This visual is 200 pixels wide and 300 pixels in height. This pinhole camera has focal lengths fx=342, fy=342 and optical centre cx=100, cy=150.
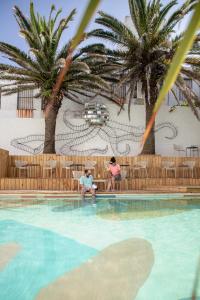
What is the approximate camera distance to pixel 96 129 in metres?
19.4

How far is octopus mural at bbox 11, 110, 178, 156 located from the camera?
18.9 metres

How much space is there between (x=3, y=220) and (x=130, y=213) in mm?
3516

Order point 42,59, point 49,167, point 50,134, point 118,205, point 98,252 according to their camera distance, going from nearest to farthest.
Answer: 1. point 98,252
2. point 118,205
3. point 49,167
4. point 42,59
5. point 50,134

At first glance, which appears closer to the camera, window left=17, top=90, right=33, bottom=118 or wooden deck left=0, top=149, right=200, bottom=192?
wooden deck left=0, top=149, right=200, bottom=192

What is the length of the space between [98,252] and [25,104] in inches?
627

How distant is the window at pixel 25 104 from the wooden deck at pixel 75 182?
4550 mm

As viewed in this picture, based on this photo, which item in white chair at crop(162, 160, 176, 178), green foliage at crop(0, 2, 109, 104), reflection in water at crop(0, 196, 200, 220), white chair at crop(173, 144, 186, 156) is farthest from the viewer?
white chair at crop(173, 144, 186, 156)

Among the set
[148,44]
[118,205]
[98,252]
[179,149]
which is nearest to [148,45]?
[148,44]

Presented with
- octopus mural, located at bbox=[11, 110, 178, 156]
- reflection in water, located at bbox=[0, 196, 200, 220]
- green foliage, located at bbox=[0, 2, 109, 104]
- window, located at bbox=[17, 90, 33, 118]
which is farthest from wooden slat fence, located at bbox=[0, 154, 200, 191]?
window, located at bbox=[17, 90, 33, 118]

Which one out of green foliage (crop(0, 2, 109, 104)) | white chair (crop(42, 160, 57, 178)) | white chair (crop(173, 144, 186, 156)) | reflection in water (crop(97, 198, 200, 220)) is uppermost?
green foliage (crop(0, 2, 109, 104))

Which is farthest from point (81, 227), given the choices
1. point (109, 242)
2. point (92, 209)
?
point (92, 209)

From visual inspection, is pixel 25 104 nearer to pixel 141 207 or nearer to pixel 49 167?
pixel 49 167

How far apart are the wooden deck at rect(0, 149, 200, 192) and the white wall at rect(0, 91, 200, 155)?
2.47m

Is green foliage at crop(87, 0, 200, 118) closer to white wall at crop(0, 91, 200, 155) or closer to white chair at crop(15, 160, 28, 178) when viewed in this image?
white wall at crop(0, 91, 200, 155)
